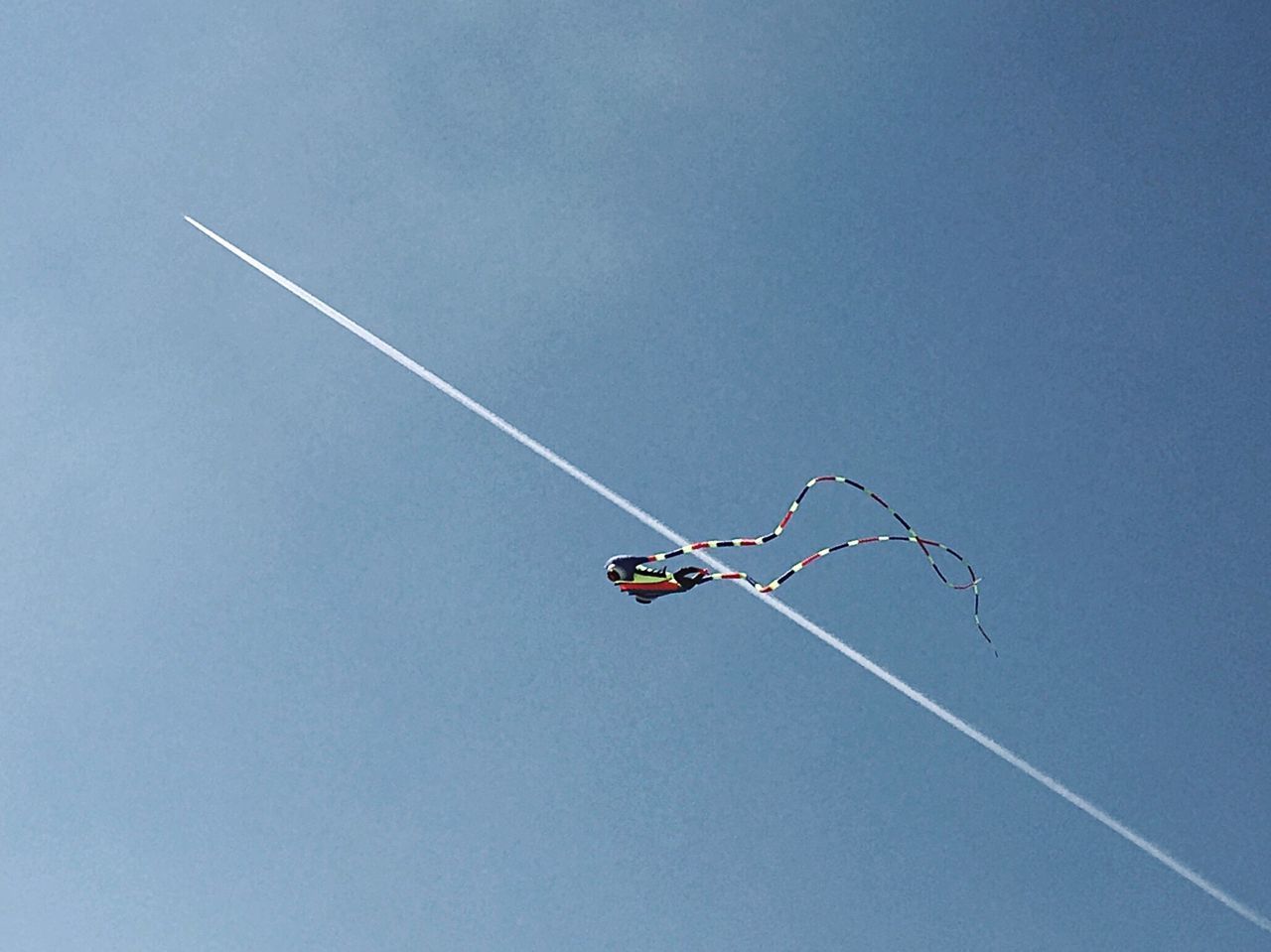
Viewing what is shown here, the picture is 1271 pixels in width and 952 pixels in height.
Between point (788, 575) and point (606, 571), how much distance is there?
23.3 feet

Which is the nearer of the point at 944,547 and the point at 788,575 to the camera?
the point at 788,575

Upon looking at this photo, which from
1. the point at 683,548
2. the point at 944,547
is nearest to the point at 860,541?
the point at 944,547

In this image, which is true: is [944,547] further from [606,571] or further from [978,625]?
[606,571]

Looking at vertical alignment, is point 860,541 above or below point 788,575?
above

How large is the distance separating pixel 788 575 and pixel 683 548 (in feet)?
14.8

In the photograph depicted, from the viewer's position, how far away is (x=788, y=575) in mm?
57938

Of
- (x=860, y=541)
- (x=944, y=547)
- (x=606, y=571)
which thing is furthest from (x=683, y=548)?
(x=944, y=547)

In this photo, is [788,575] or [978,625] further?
[978,625]

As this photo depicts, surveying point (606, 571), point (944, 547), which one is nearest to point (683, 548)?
point (606, 571)

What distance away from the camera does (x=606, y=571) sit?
58.3 meters

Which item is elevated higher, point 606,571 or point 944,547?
point 944,547

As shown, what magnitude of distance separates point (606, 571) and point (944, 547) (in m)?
16.3

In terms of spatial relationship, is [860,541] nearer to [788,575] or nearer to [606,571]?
[788,575]

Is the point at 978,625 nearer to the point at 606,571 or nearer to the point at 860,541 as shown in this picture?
the point at 860,541
